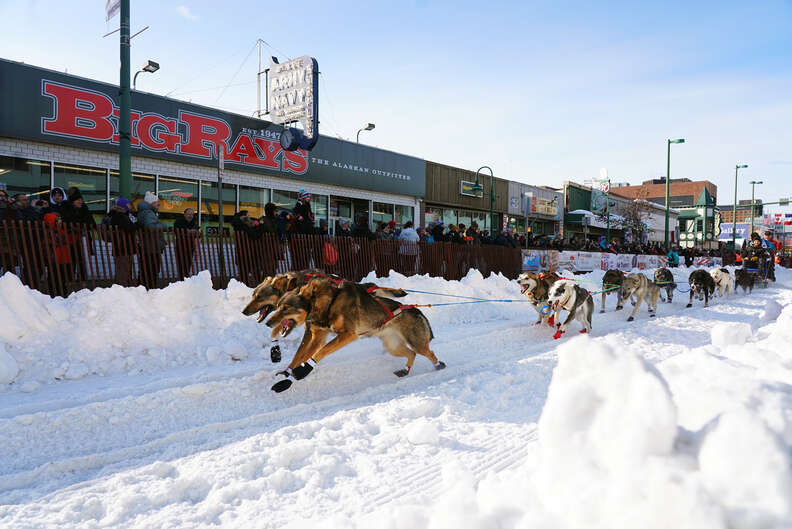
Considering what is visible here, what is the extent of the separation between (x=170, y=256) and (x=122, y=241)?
761mm

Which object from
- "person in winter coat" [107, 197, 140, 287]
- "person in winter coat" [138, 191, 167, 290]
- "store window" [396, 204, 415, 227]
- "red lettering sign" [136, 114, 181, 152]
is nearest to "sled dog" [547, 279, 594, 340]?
"person in winter coat" [138, 191, 167, 290]

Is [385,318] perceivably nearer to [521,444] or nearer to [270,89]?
[521,444]

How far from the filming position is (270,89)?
1652cm

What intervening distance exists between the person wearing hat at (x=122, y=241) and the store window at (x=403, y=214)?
14477 millimetres

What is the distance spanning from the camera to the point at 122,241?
23.5 feet

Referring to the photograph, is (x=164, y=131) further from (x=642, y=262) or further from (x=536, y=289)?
(x=642, y=262)

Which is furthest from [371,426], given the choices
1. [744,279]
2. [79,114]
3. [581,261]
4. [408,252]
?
[744,279]

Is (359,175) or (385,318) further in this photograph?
(359,175)

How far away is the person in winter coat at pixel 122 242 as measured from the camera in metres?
7.01

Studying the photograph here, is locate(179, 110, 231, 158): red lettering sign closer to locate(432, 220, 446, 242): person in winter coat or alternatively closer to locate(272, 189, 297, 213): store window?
locate(272, 189, 297, 213): store window

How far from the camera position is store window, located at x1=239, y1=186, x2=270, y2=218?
15578 mm

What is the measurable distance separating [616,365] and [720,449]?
0.34 meters

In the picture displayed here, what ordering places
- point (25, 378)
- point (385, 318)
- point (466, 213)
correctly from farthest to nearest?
1. point (466, 213)
2. point (385, 318)
3. point (25, 378)

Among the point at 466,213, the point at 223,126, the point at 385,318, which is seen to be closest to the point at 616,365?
the point at 385,318
